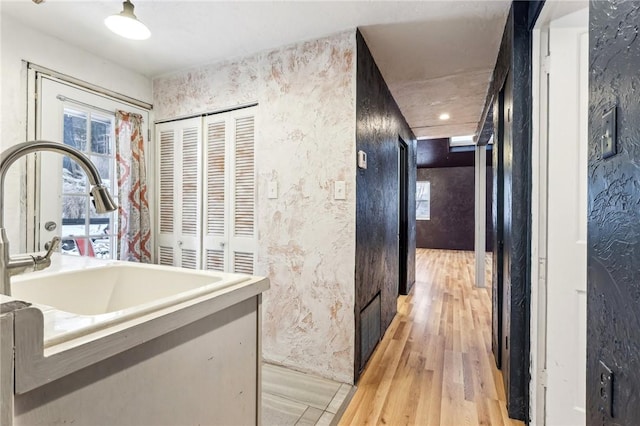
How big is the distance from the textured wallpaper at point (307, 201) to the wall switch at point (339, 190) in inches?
1.2

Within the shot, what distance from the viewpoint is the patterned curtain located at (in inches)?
105

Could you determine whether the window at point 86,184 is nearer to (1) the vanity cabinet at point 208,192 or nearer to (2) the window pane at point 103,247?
(2) the window pane at point 103,247

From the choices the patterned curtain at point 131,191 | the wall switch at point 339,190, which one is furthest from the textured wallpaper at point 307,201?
the patterned curtain at point 131,191

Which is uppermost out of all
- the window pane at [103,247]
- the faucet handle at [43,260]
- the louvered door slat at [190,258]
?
the faucet handle at [43,260]

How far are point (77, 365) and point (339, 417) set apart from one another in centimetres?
→ 156

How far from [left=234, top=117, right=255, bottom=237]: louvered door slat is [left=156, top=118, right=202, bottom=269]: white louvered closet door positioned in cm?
42

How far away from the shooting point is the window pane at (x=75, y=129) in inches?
91.7

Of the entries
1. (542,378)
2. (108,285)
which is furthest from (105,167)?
(542,378)

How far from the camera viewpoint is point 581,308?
1.50 meters

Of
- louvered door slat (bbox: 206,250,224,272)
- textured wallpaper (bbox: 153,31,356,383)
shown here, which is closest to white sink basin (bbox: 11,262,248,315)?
textured wallpaper (bbox: 153,31,356,383)

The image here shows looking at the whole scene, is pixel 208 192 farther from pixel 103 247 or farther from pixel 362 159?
pixel 362 159

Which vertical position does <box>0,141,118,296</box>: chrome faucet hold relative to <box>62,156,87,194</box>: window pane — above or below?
below

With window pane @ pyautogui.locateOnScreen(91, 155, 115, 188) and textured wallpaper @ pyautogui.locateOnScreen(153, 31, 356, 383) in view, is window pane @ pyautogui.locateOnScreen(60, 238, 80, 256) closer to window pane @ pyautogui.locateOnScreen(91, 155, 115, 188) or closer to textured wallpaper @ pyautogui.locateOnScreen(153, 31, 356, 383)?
window pane @ pyautogui.locateOnScreen(91, 155, 115, 188)

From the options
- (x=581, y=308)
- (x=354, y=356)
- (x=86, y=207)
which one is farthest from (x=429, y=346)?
(x=86, y=207)
